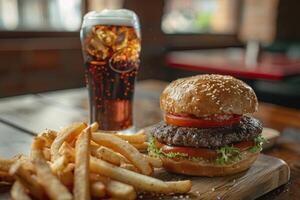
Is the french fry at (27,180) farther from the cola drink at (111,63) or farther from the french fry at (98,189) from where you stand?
the cola drink at (111,63)

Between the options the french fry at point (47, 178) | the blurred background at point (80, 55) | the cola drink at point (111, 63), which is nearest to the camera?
A: the french fry at point (47, 178)

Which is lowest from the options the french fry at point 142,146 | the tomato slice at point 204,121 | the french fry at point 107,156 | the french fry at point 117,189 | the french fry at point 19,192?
the french fry at point 142,146

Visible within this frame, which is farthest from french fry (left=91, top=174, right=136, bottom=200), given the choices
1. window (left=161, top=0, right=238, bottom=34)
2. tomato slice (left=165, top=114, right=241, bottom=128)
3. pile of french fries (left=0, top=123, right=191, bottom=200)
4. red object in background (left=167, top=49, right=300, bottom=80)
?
window (left=161, top=0, right=238, bottom=34)

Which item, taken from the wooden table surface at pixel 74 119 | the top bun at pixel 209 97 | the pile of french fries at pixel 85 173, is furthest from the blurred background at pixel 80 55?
the pile of french fries at pixel 85 173

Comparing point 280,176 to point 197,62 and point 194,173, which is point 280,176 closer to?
point 194,173

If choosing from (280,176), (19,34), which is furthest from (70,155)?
(19,34)

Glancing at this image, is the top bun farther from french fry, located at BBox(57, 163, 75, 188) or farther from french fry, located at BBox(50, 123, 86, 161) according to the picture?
french fry, located at BBox(57, 163, 75, 188)
